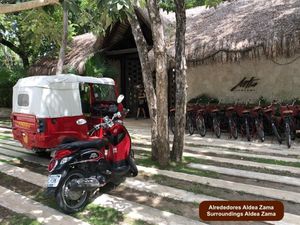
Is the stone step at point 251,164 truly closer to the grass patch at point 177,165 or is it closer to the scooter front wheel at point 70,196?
the grass patch at point 177,165

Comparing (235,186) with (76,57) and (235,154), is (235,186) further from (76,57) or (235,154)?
(76,57)

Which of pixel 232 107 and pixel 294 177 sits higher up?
pixel 232 107

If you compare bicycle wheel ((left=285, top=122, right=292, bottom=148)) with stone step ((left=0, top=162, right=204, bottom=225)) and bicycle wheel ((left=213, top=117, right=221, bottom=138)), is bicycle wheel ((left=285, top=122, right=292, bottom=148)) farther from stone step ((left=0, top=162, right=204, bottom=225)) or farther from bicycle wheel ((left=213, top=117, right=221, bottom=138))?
stone step ((left=0, top=162, right=204, bottom=225))

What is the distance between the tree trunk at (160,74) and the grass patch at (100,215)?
7.34ft

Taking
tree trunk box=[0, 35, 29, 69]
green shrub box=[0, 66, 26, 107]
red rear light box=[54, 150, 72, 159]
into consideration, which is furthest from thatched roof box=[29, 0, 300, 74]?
tree trunk box=[0, 35, 29, 69]

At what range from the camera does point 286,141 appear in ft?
Result: 29.5

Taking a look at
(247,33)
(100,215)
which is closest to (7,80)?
(247,33)

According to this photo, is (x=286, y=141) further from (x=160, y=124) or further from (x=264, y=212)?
(x=264, y=212)

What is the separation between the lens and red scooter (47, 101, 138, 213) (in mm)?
5203

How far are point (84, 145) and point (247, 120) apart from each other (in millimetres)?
5974

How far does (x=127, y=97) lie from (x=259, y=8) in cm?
766

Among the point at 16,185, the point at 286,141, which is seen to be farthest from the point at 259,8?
the point at 16,185

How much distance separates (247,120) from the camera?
1024cm

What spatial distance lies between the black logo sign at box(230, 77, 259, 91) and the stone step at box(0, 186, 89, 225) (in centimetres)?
846
